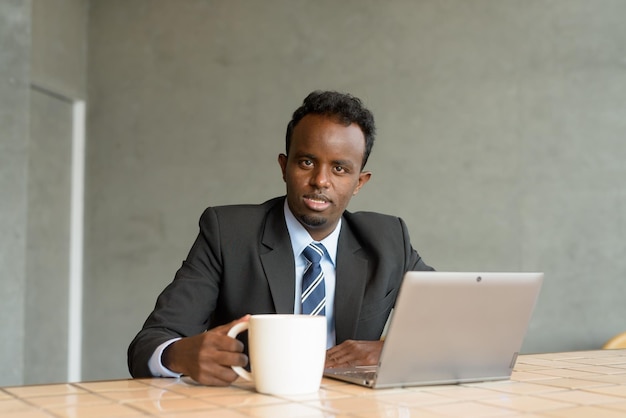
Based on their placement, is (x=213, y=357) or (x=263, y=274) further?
(x=263, y=274)

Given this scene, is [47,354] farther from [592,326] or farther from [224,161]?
[592,326]

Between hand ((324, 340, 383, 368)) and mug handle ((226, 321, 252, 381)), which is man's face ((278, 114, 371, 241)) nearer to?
hand ((324, 340, 383, 368))

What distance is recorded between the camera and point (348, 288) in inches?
74.0

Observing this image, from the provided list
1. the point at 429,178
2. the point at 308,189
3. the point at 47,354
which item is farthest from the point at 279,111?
the point at 308,189

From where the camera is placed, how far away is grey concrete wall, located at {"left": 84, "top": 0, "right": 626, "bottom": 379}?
156 inches

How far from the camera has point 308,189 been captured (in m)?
1.87

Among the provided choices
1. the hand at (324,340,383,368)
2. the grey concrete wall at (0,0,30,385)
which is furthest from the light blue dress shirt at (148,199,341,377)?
the grey concrete wall at (0,0,30,385)

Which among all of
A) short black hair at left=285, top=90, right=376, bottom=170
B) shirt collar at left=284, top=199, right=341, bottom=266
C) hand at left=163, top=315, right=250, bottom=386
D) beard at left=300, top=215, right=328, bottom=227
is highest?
short black hair at left=285, top=90, right=376, bottom=170

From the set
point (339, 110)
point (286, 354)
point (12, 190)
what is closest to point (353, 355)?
point (286, 354)

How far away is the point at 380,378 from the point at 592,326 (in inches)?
120

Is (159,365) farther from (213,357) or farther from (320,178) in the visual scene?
(320,178)

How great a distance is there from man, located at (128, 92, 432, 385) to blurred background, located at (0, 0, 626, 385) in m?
2.06

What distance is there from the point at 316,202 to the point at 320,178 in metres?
0.06

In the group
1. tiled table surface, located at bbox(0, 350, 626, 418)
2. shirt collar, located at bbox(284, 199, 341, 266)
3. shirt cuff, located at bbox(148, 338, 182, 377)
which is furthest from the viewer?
shirt collar, located at bbox(284, 199, 341, 266)
